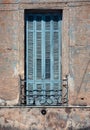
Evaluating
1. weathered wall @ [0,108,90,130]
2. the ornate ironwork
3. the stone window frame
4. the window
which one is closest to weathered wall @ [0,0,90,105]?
the stone window frame

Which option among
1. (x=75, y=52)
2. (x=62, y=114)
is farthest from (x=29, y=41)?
(x=62, y=114)

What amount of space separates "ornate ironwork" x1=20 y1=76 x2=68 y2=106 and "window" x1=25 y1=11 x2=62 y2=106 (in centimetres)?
2

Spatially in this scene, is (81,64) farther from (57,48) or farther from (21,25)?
(21,25)

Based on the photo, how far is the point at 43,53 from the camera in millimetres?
17656

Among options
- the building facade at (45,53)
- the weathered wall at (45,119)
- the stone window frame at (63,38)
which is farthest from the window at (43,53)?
the weathered wall at (45,119)

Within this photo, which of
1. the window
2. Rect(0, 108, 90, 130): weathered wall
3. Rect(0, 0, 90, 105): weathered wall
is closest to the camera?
Rect(0, 108, 90, 130): weathered wall

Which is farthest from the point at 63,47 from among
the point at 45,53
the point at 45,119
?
the point at 45,119

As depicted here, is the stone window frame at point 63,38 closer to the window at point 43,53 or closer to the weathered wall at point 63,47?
the weathered wall at point 63,47

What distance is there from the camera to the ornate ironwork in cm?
1736

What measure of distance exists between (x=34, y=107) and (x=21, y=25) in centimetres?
257

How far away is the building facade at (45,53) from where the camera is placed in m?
17.3

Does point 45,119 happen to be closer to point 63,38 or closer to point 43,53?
point 43,53

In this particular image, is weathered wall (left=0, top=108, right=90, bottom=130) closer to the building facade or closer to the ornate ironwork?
the building facade

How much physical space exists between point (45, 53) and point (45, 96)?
129cm
